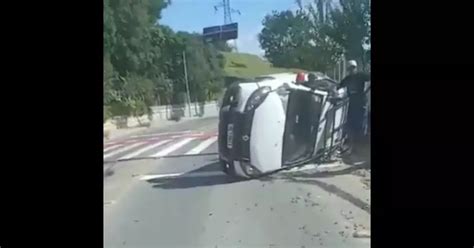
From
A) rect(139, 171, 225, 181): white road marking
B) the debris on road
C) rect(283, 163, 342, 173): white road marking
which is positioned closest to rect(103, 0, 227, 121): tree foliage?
rect(139, 171, 225, 181): white road marking

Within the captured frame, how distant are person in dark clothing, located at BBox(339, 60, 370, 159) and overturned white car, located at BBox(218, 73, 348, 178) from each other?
4 centimetres

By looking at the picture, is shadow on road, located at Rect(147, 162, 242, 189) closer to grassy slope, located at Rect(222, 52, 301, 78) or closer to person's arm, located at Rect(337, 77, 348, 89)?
grassy slope, located at Rect(222, 52, 301, 78)

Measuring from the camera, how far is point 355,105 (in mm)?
3498

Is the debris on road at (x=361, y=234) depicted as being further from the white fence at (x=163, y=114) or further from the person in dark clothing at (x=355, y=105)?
the white fence at (x=163, y=114)

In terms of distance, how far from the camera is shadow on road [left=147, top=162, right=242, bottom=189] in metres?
3.52

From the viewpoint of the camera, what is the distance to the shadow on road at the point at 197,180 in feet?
11.5

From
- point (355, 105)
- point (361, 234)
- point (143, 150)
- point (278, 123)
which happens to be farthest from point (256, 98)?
point (361, 234)

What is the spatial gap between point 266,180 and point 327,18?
2.48 ft

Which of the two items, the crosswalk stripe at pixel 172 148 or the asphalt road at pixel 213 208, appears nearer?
the asphalt road at pixel 213 208

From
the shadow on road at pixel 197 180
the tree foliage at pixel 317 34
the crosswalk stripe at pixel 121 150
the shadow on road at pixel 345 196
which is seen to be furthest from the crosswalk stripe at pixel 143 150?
the shadow on road at pixel 345 196

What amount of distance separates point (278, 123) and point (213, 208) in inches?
18.2

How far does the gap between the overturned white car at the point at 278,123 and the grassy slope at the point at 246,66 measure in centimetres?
3
